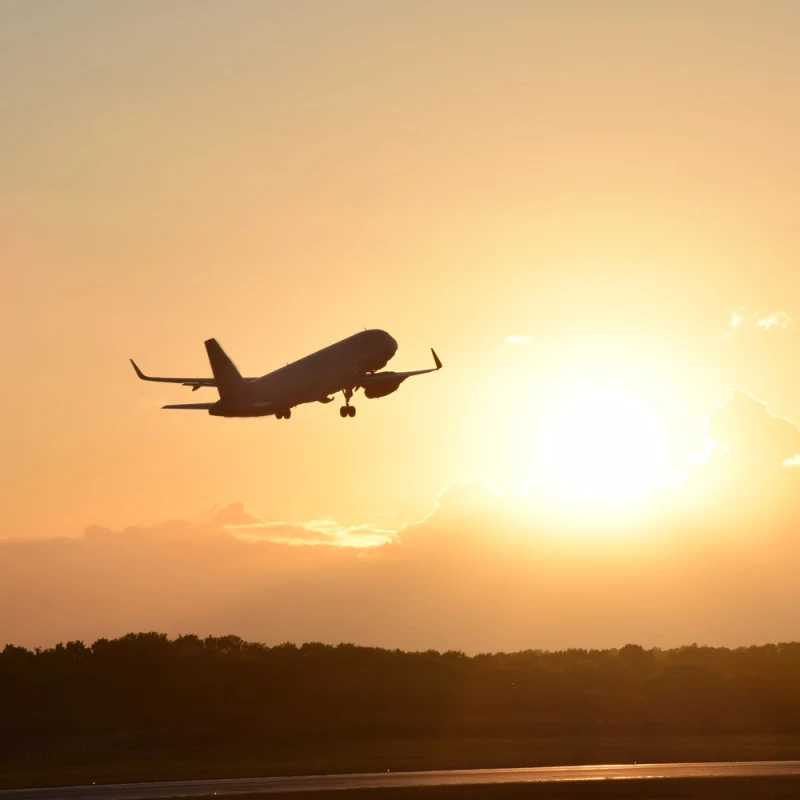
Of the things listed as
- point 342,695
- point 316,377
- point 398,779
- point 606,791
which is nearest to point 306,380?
point 316,377

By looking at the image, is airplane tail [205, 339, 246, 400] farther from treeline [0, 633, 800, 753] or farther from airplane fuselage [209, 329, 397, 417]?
treeline [0, 633, 800, 753]

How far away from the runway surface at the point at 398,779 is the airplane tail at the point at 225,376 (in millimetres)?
30910

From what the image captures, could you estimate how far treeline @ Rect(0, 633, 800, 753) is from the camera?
408ft

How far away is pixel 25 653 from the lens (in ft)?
516

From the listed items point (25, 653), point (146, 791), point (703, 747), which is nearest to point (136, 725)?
point (25, 653)

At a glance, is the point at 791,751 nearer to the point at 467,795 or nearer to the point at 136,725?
the point at 467,795

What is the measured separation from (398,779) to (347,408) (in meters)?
32.9

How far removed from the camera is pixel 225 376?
101 m

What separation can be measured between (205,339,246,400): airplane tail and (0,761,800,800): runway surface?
30910 mm

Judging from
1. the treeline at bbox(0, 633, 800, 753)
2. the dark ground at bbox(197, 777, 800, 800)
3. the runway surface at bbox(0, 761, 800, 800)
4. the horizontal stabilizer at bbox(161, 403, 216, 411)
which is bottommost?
the dark ground at bbox(197, 777, 800, 800)

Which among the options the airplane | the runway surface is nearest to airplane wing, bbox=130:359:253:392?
the airplane

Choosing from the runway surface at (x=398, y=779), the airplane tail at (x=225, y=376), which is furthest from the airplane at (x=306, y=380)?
the runway surface at (x=398, y=779)

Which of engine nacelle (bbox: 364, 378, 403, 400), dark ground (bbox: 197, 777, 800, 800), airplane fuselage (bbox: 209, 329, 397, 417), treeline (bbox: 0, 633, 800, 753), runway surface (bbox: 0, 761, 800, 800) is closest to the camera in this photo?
dark ground (bbox: 197, 777, 800, 800)

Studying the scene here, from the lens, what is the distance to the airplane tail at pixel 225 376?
101 meters
